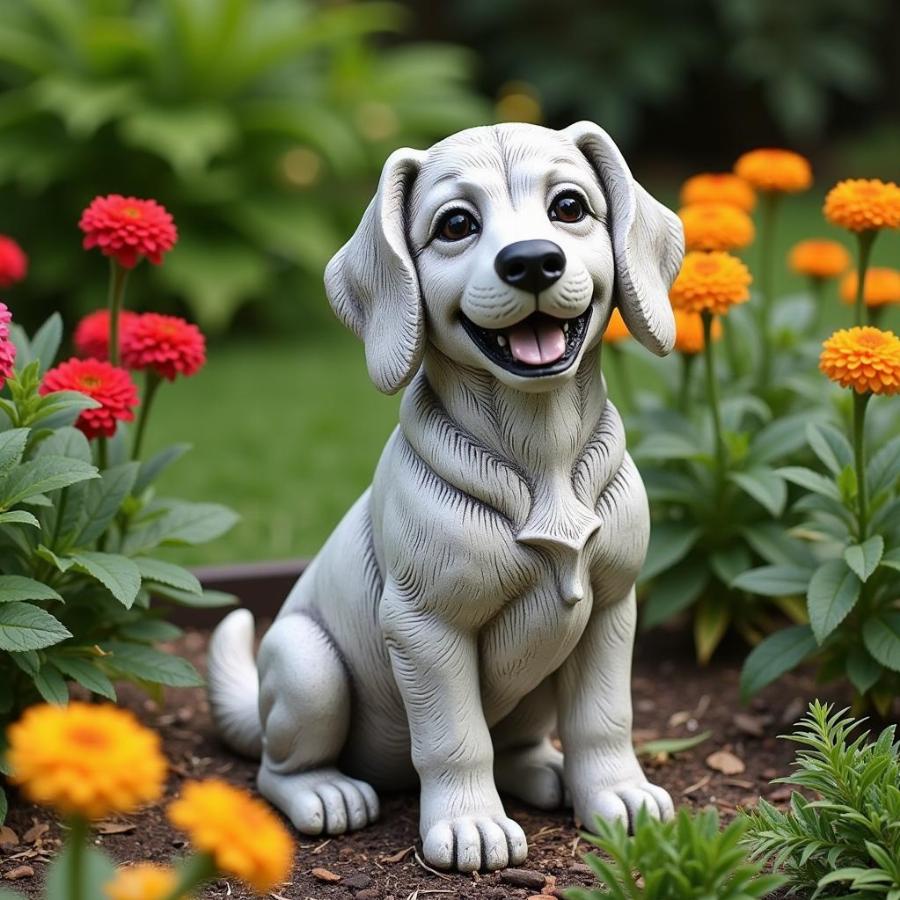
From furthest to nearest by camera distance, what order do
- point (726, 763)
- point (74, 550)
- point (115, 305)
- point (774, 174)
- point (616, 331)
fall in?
point (774, 174)
point (616, 331)
point (726, 763)
point (115, 305)
point (74, 550)

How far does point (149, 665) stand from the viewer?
3.65m

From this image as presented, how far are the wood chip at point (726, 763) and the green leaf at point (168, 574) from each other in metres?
1.49

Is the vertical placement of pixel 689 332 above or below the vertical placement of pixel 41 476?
above

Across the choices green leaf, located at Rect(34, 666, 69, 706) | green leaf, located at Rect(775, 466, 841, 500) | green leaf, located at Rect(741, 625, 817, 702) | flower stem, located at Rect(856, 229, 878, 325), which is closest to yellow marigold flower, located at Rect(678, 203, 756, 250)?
flower stem, located at Rect(856, 229, 878, 325)

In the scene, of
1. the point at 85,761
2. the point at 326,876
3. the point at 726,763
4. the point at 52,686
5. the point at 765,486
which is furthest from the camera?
the point at 765,486

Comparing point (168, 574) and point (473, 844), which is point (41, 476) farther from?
point (473, 844)

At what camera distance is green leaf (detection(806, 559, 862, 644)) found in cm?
359

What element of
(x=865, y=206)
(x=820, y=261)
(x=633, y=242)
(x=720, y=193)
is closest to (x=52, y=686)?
(x=633, y=242)

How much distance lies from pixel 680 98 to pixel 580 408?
33.4ft

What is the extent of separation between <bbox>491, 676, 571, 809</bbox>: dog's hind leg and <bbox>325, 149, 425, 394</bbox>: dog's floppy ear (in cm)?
94

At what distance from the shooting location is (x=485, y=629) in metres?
3.27

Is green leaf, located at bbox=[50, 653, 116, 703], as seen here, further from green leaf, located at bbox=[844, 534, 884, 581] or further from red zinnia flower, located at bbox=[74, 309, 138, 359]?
green leaf, located at bbox=[844, 534, 884, 581]

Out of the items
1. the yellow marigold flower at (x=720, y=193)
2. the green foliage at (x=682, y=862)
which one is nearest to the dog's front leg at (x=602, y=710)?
the green foliage at (x=682, y=862)

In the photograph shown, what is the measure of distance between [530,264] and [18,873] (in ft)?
5.98
